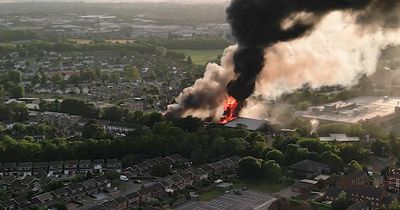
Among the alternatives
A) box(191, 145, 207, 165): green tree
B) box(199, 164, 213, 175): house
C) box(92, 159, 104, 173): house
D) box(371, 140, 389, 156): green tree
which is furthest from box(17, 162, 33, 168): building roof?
box(371, 140, 389, 156): green tree

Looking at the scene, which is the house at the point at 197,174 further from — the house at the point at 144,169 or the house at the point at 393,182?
the house at the point at 393,182

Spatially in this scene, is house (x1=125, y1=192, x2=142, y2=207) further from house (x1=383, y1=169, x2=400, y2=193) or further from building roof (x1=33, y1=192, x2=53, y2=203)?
house (x1=383, y1=169, x2=400, y2=193)

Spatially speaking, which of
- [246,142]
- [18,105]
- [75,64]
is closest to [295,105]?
[246,142]

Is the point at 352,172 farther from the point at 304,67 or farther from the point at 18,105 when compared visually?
the point at 18,105

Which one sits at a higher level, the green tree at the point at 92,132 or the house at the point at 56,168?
the green tree at the point at 92,132

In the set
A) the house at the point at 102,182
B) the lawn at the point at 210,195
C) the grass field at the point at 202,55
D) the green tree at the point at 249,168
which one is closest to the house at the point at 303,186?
the green tree at the point at 249,168

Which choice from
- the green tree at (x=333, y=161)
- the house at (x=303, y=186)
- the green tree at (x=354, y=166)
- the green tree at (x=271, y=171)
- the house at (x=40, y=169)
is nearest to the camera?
the house at (x=303, y=186)

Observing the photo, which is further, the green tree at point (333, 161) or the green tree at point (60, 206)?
the green tree at point (333, 161)
